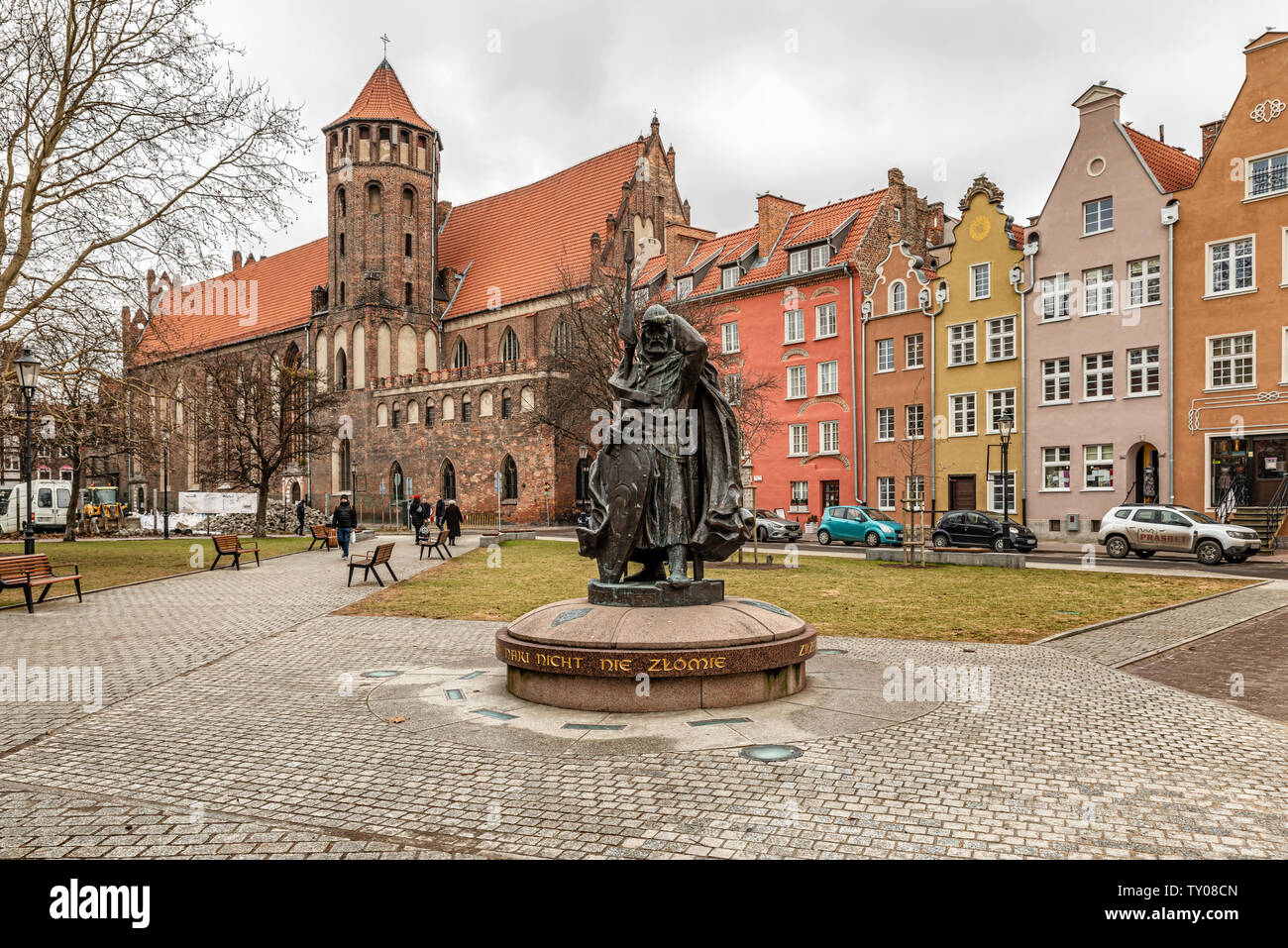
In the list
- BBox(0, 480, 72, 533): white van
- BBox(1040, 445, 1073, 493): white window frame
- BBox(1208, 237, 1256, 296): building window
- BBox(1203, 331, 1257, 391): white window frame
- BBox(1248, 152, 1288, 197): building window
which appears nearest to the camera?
BBox(1248, 152, 1288, 197): building window

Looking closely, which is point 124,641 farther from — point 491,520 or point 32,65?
point 491,520

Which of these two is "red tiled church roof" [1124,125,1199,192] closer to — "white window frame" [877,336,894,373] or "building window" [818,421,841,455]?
"white window frame" [877,336,894,373]

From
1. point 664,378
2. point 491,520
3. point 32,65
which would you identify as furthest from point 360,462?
point 664,378

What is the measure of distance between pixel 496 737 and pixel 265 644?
20.5ft

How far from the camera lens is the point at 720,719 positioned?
7.36 meters

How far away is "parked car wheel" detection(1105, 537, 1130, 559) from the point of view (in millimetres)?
27500

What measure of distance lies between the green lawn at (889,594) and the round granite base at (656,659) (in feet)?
17.0

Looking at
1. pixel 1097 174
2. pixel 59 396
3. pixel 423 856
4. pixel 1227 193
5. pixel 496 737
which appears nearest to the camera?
pixel 423 856

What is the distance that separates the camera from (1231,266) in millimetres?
31109

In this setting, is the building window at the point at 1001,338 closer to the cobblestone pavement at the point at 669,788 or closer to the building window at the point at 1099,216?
the building window at the point at 1099,216

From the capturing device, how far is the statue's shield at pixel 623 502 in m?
8.62

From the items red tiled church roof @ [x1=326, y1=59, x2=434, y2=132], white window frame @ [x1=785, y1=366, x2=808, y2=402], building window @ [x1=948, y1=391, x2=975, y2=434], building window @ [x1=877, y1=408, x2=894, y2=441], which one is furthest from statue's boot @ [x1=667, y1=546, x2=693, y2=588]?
red tiled church roof @ [x1=326, y1=59, x2=434, y2=132]

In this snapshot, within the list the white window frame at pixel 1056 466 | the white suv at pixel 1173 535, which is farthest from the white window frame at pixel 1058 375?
the white suv at pixel 1173 535

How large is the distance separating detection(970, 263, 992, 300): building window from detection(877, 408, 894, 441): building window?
5.96 m
